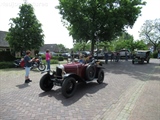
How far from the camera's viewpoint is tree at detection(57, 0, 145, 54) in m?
21.7

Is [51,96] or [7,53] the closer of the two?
[51,96]

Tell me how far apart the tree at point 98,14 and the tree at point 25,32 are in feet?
14.5

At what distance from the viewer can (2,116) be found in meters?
4.54

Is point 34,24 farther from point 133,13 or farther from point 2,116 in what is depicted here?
point 2,116

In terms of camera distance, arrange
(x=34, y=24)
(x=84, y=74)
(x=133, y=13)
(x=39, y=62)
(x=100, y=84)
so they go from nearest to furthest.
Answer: (x=84, y=74) → (x=100, y=84) → (x=39, y=62) → (x=34, y=24) → (x=133, y=13)

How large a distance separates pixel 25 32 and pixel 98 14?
9.57m

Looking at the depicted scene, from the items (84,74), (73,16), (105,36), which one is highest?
(73,16)

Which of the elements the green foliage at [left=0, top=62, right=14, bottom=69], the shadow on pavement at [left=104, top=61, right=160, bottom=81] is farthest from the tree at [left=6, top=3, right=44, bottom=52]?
the shadow on pavement at [left=104, top=61, right=160, bottom=81]

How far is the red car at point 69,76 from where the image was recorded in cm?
635

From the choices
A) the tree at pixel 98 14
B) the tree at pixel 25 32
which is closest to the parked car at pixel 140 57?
the tree at pixel 98 14

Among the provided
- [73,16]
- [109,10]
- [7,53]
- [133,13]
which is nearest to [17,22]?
[7,53]

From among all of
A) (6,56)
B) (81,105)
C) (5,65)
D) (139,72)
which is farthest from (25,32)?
(81,105)

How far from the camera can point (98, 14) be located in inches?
880

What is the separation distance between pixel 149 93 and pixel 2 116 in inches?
208
